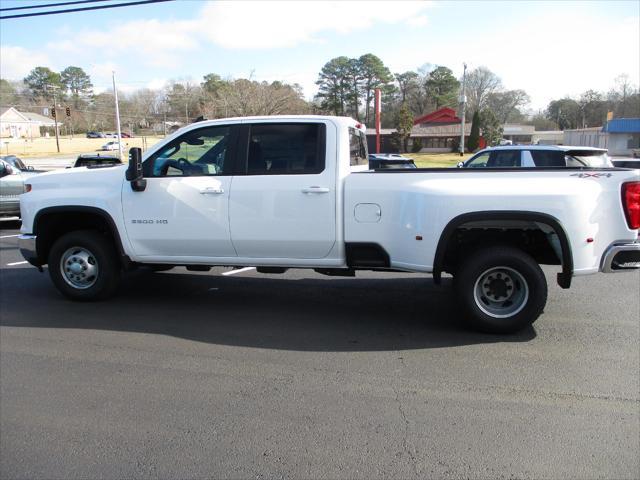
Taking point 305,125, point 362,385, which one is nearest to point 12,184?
point 305,125

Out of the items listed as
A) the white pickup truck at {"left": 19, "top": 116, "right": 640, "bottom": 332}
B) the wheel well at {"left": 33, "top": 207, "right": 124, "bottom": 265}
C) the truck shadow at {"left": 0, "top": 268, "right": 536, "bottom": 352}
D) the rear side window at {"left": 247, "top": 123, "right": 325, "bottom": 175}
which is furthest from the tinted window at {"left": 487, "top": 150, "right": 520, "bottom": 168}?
the wheel well at {"left": 33, "top": 207, "right": 124, "bottom": 265}

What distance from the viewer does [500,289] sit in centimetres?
504

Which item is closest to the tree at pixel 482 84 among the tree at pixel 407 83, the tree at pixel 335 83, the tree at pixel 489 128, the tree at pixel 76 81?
the tree at pixel 407 83

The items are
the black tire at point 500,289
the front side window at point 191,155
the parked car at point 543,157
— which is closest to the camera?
the black tire at point 500,289

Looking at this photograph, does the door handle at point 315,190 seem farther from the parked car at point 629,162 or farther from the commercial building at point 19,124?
the commercial building at point 19,124

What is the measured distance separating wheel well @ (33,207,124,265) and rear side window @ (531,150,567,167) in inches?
353

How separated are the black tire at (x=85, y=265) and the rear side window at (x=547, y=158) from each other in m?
9.01

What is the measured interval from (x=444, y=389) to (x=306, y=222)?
6.98ft

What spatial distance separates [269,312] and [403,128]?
189ft

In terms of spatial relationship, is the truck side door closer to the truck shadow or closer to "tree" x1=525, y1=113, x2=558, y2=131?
the truck shadow

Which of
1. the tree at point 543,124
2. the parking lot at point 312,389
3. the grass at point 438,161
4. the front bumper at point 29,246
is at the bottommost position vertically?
the parking lot at point 312,389

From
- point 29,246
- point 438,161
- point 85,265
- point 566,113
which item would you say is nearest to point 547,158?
point 85,265

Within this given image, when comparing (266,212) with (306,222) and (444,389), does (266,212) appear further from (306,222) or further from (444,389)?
(444,389)

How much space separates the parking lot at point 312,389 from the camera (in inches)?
119
